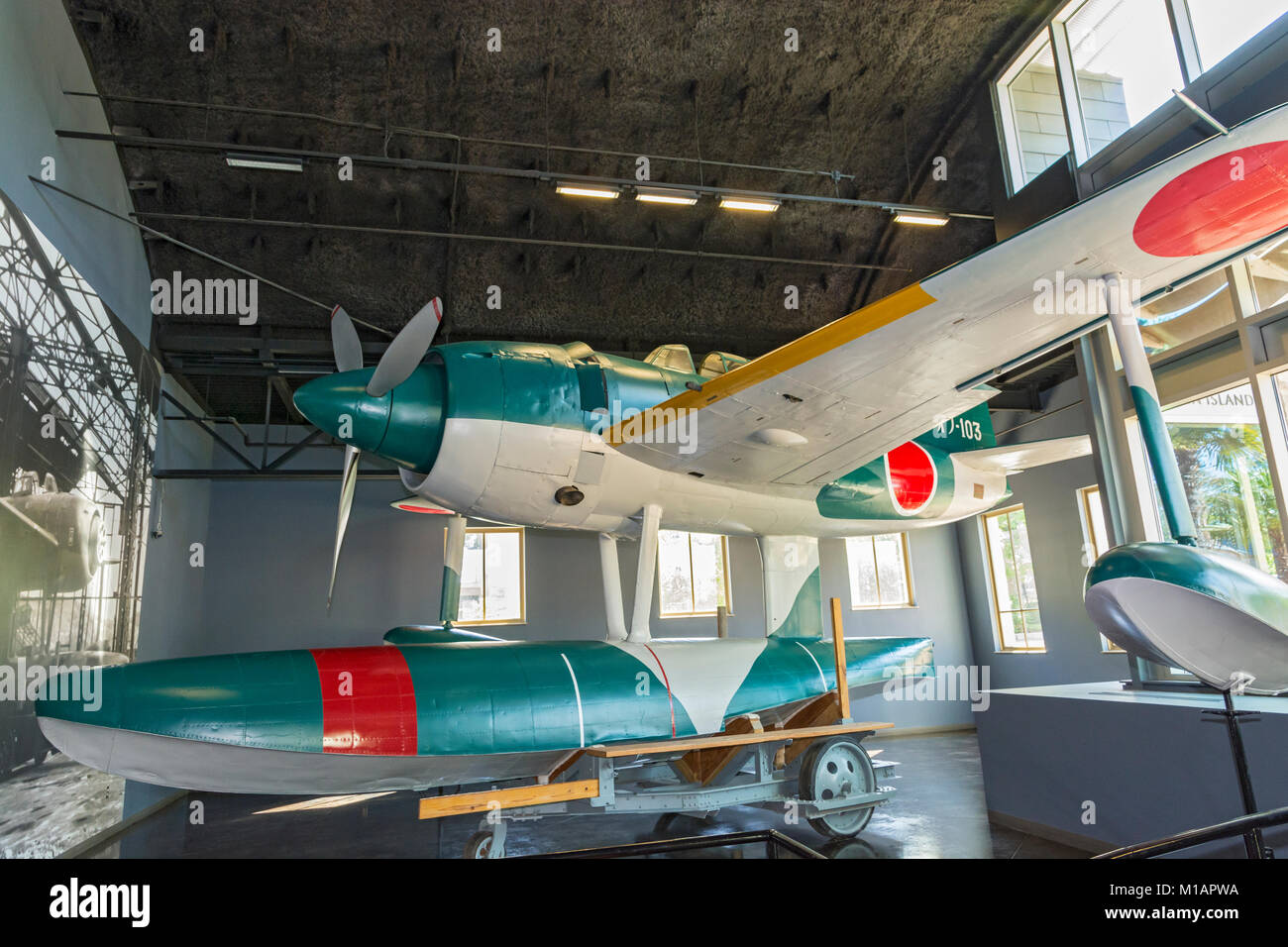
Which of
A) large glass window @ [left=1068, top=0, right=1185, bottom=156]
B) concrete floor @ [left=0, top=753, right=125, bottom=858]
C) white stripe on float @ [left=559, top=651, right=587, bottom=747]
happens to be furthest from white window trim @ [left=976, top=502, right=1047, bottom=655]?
concrete floor @ [left=0, top=753, right=125, bottom=858]

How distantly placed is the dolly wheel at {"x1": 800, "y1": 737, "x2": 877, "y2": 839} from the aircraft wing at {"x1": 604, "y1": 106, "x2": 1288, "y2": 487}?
6.61 feet

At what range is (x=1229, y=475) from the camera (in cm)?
609

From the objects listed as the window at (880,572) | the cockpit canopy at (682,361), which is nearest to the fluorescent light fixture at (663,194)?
the cockpit canopy at (682,361)

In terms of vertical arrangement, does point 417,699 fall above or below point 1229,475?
below

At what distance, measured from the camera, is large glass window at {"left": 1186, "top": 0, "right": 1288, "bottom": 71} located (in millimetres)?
4945

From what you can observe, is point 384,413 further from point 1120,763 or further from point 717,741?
point 1120,763

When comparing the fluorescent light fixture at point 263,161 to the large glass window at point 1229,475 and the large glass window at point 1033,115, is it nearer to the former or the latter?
the large glass window at point 1033,115

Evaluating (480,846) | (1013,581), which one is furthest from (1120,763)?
(1013,581)

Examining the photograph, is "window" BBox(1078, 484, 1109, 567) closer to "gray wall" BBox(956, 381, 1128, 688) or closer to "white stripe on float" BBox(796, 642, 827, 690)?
"gray wall" BBox(956, 381, 1128, 688)

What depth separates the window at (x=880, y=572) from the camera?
12023 millimetres

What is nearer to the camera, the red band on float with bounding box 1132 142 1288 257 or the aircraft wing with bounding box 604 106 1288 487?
the red band on float with bounding box 1132 142 1288 257

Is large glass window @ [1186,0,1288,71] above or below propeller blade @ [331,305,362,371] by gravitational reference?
above

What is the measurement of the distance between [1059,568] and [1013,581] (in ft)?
4.11

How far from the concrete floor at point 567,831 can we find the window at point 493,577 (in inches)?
119
